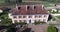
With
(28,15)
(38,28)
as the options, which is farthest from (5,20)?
(38,28)

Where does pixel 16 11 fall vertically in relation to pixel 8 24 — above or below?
above

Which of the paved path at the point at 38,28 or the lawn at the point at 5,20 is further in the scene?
the lawn at the point at 5,20

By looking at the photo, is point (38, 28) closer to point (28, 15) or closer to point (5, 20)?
point (28, 15)

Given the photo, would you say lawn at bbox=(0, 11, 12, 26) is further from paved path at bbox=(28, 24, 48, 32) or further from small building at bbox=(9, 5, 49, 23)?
paved path at bbox=(28, 24, 48, 32)

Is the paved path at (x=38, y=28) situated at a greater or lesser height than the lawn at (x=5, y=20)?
lesser

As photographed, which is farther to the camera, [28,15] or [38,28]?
[28,15]

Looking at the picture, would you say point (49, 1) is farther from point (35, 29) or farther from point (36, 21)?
point (35, 29)

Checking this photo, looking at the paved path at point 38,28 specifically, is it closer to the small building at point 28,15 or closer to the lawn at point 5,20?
the small building at point 28,15

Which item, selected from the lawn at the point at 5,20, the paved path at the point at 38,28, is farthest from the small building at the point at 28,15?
the paved path at the point at 38,28

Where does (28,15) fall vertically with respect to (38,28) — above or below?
above

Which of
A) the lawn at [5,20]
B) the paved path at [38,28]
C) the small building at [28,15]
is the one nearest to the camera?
the paved path at [38,28]

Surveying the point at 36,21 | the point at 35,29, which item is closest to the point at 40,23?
the point at 36,21
